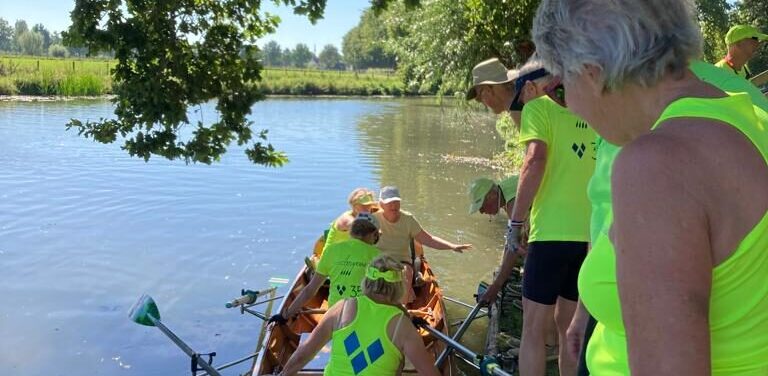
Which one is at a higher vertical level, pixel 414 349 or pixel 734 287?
pixel 734 287

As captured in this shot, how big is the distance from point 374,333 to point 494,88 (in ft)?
5.64

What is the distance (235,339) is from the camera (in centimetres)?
861

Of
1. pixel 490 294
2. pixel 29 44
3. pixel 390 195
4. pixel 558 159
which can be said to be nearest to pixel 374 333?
pixel 490 294

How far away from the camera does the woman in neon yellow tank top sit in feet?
3.71

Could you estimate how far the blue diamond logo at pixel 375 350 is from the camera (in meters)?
3.66

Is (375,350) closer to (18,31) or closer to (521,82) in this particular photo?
(521,82)

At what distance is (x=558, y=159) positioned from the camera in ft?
12.3

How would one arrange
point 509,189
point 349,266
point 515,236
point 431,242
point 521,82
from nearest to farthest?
point 521,82 → point 515,236 → point 509,189 → point 349,266 → point 431,242

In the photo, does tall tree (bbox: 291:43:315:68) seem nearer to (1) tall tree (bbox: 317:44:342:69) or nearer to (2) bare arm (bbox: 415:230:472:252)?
(1) tall tree (bbox: 317:44:342:69)

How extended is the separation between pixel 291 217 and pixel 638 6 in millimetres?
14282

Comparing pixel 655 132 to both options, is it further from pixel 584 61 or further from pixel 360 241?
pixel 360 241

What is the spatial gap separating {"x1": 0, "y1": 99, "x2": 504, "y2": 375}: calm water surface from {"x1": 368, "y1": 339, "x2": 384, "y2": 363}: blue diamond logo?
4322 mm

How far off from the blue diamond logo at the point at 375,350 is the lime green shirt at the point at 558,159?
98 centimetres

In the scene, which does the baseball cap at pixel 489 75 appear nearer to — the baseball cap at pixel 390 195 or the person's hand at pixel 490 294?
the person's hand at pixel 490 294
